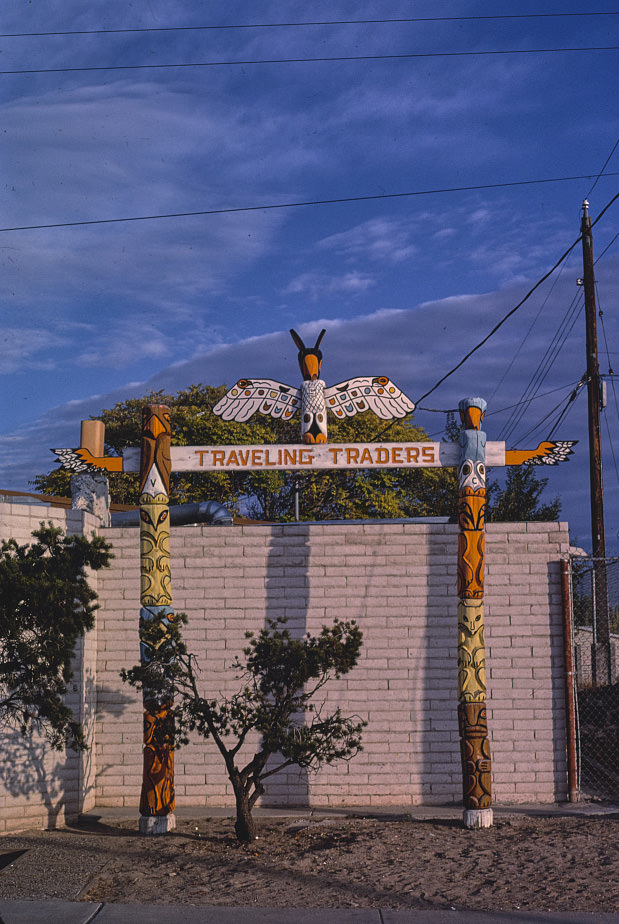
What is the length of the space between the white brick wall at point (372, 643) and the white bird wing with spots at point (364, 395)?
4.34 ft

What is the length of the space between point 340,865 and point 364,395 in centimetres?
445

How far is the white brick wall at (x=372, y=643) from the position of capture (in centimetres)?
942

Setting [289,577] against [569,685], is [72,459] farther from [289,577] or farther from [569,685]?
[569,685]

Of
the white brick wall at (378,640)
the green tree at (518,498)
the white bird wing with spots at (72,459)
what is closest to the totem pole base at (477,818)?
the white brick wall at (378,640)

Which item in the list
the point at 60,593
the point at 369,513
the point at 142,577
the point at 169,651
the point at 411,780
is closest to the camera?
the point at 60,593

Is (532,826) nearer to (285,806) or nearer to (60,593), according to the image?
(285,806)

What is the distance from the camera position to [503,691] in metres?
9.56

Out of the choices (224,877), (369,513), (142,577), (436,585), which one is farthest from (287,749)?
(369,513)

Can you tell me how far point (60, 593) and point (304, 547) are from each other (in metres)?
3.14

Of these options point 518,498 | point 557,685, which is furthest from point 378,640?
point 518,498

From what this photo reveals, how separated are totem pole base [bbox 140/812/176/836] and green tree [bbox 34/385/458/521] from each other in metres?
22.7

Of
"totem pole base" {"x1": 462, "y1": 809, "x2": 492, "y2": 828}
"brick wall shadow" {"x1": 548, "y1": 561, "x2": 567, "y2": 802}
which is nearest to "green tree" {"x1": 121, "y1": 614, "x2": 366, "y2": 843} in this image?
"totem pole base" {"x1": 462, "y1": 809, "x2": 492, "y2": 828}

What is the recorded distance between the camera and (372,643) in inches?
379

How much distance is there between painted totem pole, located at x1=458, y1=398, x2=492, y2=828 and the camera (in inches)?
327
